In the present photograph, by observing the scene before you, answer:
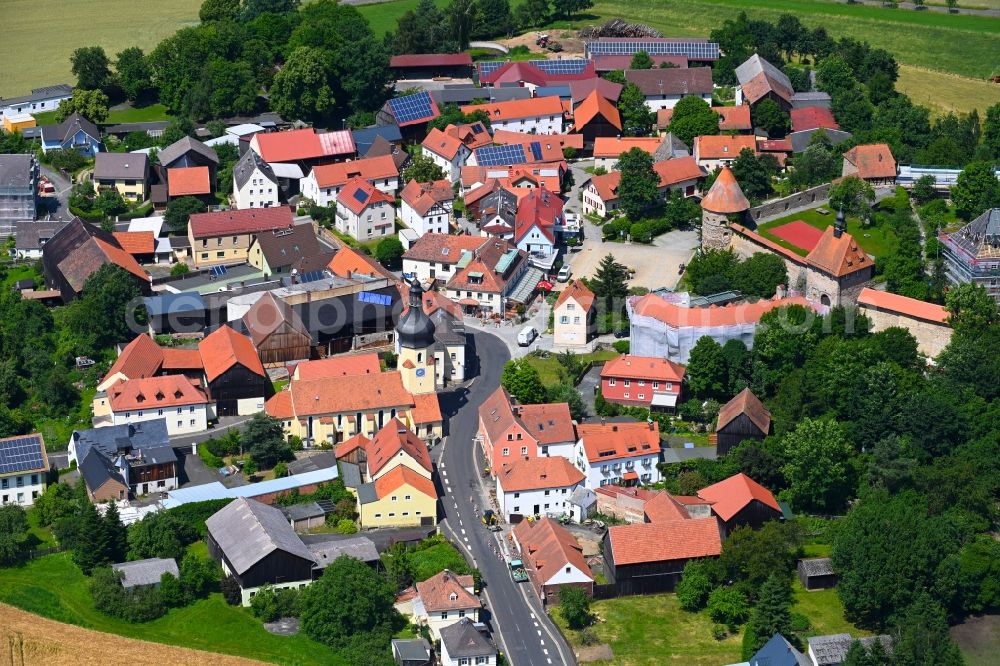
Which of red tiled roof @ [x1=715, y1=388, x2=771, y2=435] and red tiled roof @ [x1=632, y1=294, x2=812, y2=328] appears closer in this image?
red tiled roof @ [x1=715, y1=388, x2=771, y2=435]

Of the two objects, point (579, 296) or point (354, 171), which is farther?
point (354, 171)

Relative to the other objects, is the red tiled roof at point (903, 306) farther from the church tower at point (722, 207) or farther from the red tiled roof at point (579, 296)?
the red tiled roof at point (579, 296)

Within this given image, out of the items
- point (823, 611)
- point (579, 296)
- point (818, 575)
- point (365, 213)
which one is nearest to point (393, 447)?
point (579, 296)

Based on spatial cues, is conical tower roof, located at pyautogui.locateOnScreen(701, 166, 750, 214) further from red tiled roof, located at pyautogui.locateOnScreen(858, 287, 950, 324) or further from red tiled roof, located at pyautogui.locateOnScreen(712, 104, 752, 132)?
red tiled roof, located at pyautogui.locateOnScreen(712, 104, 752, 132)

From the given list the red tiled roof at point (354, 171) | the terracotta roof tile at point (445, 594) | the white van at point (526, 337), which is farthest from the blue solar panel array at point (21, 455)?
the red tiled roof at point (354, 171)

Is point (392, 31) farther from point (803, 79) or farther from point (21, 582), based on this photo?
point (21, 582)

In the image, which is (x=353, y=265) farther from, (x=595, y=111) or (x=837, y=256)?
(x=837, y=256)

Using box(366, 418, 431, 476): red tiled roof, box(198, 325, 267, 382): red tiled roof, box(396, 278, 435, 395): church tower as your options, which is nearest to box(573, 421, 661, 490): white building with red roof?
box(366, 418, 431, 476): red tiled roof
